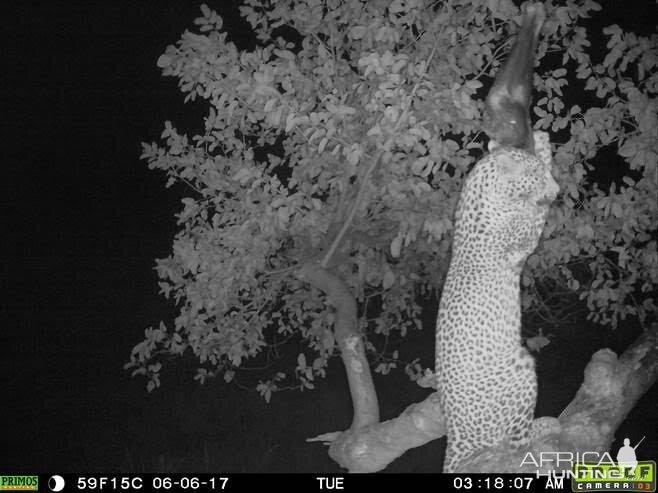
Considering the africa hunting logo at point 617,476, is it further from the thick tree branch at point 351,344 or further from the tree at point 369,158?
the thick tree branch at point 351,344

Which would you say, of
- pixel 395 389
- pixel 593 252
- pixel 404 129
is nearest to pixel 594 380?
pixel 593 252

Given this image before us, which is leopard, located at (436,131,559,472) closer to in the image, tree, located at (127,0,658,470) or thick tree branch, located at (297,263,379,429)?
tree, located at (127,0,658,470)

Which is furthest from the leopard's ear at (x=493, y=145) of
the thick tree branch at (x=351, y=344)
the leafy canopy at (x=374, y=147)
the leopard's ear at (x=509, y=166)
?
the thick tree branch at (x=351, y=344)

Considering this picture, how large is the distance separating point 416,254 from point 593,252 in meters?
1.02

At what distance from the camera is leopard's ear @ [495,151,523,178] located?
300 cm

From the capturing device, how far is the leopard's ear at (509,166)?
2998 millimetres

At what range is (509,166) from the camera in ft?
9.84

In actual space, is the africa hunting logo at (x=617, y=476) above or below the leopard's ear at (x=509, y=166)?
below

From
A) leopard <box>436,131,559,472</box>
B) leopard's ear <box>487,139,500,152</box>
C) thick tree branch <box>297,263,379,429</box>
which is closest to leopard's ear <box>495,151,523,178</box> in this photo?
leopard <box>436,131,559,472</box>

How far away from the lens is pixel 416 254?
484cm

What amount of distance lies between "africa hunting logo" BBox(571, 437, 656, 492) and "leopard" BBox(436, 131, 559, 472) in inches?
11.5

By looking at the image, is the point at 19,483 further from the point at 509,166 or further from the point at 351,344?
the point at 509,166

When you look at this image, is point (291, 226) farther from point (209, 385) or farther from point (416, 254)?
point (209, 385)

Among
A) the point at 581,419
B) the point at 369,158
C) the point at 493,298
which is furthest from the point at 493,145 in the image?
the point at 581,419
